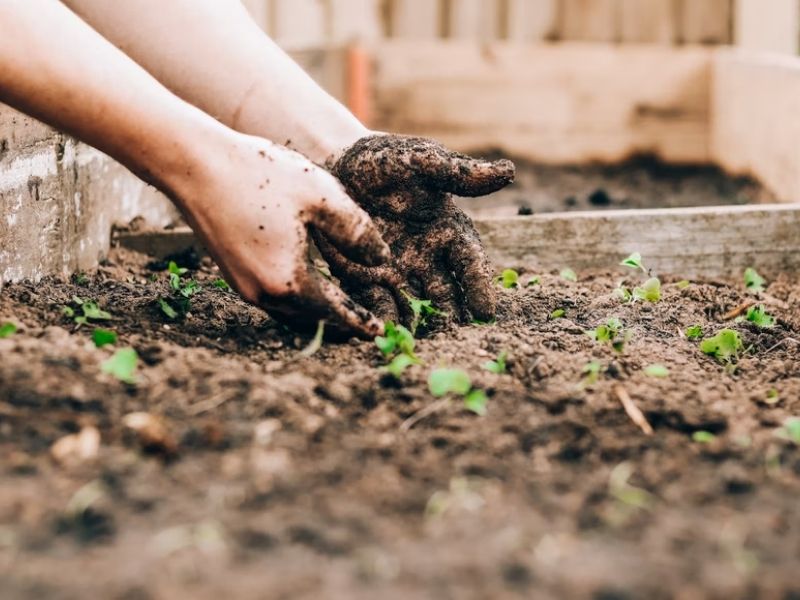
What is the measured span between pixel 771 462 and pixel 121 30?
1.55 m

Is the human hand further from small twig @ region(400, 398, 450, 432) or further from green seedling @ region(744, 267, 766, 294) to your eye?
green seedling @ region(744, 267, 766, 294)

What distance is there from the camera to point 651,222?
2500mm

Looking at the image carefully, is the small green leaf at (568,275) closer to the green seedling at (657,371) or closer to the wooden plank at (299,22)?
the green seedling at (657,371)

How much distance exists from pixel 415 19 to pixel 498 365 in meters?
4.02

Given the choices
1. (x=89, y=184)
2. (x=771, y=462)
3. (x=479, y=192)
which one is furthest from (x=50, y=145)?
(x=771, y=462)

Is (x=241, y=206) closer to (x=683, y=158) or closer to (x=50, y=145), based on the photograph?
(x=50, y=145)

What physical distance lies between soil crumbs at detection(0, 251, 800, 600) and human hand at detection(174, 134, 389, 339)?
82mm

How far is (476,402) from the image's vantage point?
1366 millimetres

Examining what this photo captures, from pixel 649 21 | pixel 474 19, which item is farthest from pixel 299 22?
pixel 649 21

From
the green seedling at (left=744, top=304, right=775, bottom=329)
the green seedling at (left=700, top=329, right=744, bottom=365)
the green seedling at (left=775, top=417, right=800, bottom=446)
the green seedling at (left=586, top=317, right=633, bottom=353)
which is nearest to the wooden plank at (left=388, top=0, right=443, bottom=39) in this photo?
the green seedling at (left=744, top=304, right=775, bottom=329)

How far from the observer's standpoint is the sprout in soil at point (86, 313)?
5.55 ft

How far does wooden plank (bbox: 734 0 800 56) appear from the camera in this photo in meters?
4.87

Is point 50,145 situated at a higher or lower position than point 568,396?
higher

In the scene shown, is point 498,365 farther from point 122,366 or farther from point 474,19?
point 474,19
